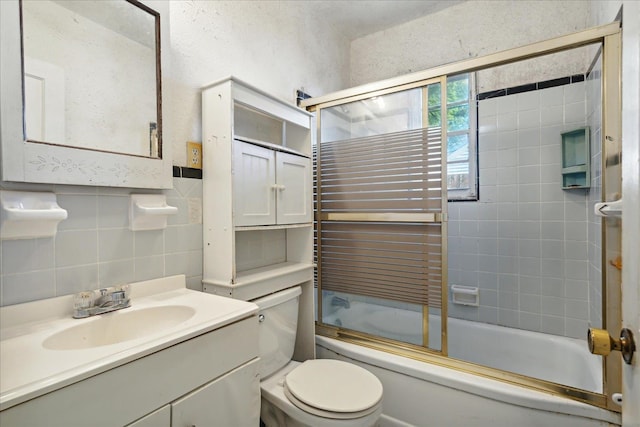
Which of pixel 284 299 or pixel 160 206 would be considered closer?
pixel 160 206

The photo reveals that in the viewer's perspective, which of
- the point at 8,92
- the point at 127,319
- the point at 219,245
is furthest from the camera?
the point at 219,245

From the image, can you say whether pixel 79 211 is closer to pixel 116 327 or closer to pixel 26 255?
pixel 26 255

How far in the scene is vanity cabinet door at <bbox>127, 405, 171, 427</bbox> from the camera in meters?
0.73

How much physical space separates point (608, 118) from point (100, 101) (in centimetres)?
196

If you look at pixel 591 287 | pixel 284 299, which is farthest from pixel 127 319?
pixel 591 287

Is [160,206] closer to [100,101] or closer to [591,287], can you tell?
[100,101]

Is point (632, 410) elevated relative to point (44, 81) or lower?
lower

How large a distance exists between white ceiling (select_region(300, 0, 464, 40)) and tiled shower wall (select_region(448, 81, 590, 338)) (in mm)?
832

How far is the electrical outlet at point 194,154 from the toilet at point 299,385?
0.68 m

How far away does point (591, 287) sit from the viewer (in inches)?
74.7

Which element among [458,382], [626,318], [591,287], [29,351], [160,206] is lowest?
[458,382]

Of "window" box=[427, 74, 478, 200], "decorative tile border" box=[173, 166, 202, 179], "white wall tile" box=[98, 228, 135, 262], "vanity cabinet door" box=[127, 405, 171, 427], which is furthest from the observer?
"window" box=[427, 74, 478, 200]

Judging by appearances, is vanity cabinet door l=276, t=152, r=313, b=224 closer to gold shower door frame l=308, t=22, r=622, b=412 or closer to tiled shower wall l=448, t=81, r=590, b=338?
gold shower door frame l=308, t=22, r=622, b=412

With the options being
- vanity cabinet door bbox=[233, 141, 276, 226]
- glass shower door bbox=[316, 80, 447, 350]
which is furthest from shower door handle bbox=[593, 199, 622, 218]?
vanity cabinet door bbox=[233, 141, 276, 226]
